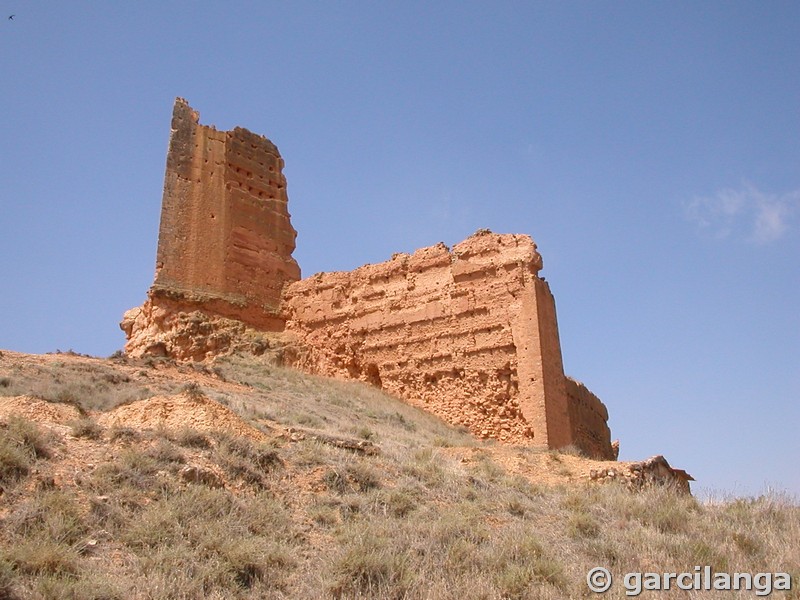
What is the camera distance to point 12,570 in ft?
19.3

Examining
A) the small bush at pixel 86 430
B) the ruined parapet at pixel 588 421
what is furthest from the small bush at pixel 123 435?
the ruined parapet at pixel 588 421

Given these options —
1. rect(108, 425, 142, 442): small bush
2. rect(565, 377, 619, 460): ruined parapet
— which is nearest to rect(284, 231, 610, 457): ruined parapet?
rect(565, 377, 619, 460): ruined parapet

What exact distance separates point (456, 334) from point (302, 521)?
1166 centimetres

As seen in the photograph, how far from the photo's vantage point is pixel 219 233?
70.9 ft

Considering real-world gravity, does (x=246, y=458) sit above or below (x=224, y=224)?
below

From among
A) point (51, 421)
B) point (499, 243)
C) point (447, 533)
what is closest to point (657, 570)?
point (447, 533)

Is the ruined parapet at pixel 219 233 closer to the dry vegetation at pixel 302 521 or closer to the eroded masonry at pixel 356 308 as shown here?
the eroded masonry at pixel 356 308

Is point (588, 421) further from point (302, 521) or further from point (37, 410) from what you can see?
point (37, 410)

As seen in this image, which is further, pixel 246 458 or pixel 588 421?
pixel 588 421

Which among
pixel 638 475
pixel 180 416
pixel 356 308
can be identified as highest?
pixel 356 308

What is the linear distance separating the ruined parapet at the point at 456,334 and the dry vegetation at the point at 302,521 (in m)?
6.05

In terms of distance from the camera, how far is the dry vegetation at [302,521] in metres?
6.54

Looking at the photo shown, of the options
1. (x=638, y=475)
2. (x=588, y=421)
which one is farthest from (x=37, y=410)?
(x=588, y=421)

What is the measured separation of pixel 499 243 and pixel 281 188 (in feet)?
25.9
